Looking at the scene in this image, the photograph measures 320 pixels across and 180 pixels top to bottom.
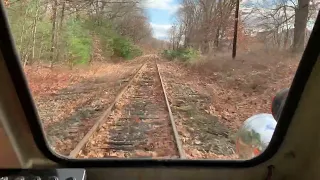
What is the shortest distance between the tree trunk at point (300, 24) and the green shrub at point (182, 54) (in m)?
0.45

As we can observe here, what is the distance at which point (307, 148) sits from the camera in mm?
1529

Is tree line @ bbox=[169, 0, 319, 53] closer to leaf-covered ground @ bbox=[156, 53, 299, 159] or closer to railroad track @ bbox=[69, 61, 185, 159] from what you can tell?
leaf-covered ground @ bbox=[156, 53, 299, 159]

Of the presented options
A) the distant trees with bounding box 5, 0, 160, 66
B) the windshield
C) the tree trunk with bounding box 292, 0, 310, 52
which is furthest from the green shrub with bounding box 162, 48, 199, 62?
the tree trunk with bounding box 292, 0, 310, 52

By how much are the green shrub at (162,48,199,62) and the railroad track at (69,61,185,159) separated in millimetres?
75

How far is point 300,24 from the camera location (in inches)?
53.9

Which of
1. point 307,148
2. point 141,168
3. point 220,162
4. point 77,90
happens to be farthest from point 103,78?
point 307,148

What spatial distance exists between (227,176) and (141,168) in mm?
364

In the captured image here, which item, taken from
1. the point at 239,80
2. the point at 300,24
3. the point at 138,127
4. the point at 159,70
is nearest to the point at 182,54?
the point at 159,70

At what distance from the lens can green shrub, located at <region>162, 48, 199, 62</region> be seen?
5.63ft

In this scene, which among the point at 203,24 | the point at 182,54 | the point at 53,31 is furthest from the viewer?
the point at 182,54

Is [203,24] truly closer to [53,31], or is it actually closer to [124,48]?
[124,48]

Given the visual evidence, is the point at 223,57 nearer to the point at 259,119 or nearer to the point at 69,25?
the point at 259,119

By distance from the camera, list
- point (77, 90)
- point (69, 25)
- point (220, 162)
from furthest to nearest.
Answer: point (77, 90)
point (220, 162)
point (69, 25)

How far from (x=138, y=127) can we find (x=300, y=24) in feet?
3.09
